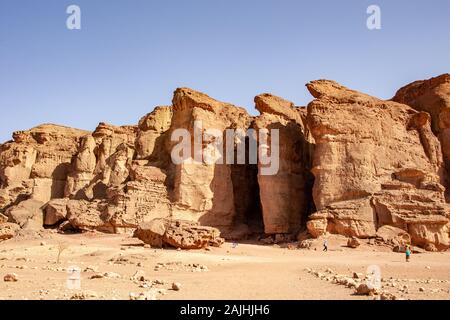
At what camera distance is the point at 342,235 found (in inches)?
924

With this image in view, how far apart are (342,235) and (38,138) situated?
34.4 meters

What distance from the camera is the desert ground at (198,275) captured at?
27.2ft

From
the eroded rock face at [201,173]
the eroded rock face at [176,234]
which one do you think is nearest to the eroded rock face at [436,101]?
the eroded rock face at [201,173]

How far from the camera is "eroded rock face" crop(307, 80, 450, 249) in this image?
926 inches

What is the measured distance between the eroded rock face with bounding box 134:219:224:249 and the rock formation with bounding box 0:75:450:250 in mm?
72

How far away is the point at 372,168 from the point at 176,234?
13386 mm

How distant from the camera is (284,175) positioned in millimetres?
28859

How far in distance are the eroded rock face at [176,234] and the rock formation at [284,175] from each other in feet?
→ 0.24

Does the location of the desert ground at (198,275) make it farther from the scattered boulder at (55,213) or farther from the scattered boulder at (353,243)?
the scattered boulder at (55,213)

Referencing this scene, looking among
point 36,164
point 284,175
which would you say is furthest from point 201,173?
point 36,164

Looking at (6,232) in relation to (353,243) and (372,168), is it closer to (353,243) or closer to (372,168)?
(353,243)

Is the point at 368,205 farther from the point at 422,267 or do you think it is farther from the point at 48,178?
the point at 48,178

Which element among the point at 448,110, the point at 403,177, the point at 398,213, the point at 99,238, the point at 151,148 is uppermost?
the point at 448,110
